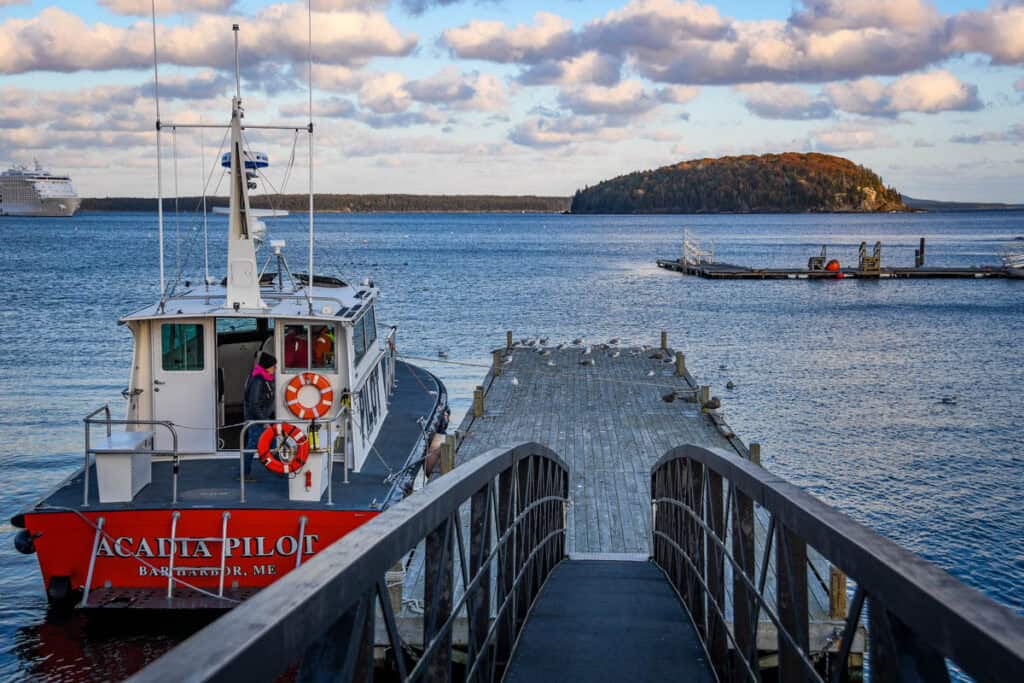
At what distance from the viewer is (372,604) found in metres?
2.38

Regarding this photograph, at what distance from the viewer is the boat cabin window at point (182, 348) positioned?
499 inches

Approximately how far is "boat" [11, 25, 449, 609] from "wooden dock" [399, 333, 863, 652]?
1.52 meters

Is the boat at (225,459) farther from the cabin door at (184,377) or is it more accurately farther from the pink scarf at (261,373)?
the pink scarf at (261,373)

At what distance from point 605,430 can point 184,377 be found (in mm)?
9842

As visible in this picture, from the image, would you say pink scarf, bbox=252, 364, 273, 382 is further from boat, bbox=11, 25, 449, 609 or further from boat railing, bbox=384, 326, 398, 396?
boat railing, bbox=384, 326, 398, 396

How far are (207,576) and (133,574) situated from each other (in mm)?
780

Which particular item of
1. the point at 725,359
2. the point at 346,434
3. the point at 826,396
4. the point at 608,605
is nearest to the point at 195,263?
the point at 725,359

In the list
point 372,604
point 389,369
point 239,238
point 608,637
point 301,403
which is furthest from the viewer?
point 389,369

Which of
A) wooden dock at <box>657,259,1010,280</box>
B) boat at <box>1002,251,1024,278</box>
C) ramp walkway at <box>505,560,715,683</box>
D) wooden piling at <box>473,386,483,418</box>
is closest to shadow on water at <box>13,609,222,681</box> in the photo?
ramp walkway at <box>505,560,715,683</box>

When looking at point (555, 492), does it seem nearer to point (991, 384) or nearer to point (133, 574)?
point (133, 574)

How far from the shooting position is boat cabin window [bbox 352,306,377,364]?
13932mm

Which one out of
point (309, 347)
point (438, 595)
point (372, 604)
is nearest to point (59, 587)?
point (309, 347)

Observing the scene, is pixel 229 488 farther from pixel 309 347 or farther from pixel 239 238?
pixel 239 238

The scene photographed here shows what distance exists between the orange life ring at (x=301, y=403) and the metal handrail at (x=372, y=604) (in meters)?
6.67
